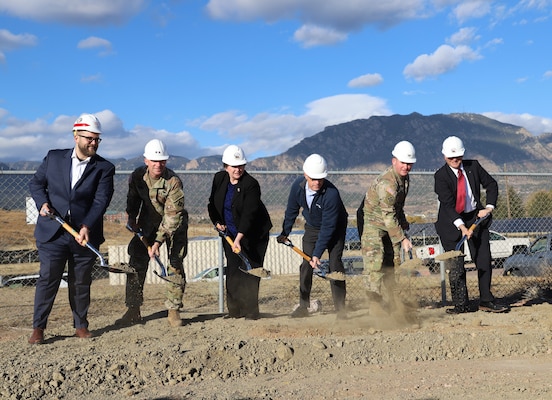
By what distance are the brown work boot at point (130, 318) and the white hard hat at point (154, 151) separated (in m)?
1.78

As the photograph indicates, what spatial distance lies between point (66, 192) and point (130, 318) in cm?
174

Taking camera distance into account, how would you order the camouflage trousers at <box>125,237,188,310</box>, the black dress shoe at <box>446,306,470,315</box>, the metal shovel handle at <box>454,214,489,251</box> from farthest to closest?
the black dress shoe at <box>446,306,470,315</box>
the metal shovel handle at <box>454,214,489,251</box>
the camouflage trousers at <box>125,237,188,310</box>

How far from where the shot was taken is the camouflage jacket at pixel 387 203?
6.59 m

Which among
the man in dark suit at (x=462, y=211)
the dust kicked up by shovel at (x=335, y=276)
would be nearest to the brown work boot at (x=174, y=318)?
the dust kicked up by shovel at (x=335, y=276)

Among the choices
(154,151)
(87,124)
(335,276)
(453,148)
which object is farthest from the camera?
(453,148)

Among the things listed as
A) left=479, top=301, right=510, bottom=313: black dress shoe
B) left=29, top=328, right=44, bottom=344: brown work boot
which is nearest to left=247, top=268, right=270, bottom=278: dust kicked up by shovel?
left=29, top=328, right=44, bottom=344: brown work boot

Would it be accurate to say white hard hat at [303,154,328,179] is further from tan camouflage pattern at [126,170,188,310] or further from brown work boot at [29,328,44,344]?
brown work boot at [29,328,44,344]

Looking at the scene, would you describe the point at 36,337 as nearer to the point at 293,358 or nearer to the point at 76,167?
the point at 76,167

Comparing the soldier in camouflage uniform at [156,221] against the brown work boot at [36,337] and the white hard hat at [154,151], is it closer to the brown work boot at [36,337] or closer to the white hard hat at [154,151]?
the white hard hat at [154,151]

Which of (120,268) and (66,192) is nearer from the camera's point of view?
(66,192)

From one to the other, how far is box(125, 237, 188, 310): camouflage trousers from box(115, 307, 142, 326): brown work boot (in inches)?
3.0

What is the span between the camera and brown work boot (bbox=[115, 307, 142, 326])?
22.7 ft

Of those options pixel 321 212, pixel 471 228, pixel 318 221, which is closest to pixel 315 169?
pixel 321 212

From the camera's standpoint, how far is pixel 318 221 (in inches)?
282
